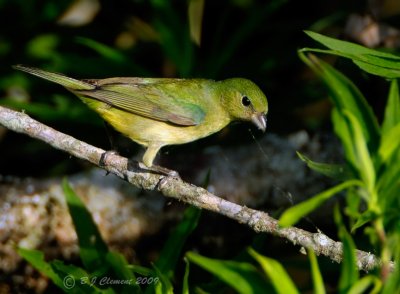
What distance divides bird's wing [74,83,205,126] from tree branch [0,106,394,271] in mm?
785

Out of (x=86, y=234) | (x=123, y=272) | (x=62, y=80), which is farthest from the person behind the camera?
(x=62, y=80)

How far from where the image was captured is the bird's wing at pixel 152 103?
14.1 feet

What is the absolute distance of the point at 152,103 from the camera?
14.7 ft

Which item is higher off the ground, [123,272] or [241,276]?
[241,276]

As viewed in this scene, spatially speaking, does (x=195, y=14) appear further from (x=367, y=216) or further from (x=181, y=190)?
(x=367, y=216)

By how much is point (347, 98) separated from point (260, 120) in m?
2.50

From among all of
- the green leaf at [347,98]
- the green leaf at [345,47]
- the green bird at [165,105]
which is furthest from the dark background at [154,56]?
the green leaf at [347,98]

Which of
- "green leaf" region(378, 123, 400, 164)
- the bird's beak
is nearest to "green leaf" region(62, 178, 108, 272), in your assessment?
the bird's beak

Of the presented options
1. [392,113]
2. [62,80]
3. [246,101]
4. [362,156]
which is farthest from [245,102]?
[362,156]

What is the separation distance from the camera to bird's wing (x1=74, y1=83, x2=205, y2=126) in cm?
431

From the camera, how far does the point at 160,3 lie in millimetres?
5297

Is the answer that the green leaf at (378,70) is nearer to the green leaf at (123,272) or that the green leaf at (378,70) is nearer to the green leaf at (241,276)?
the green leaf at (241,276)

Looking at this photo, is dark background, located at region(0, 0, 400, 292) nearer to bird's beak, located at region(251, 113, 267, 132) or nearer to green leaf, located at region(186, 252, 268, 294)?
bird's beak, located at region(251, 113, 267, 132)

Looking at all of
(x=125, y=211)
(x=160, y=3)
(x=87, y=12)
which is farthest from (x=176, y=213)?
(x=87, y=12)
